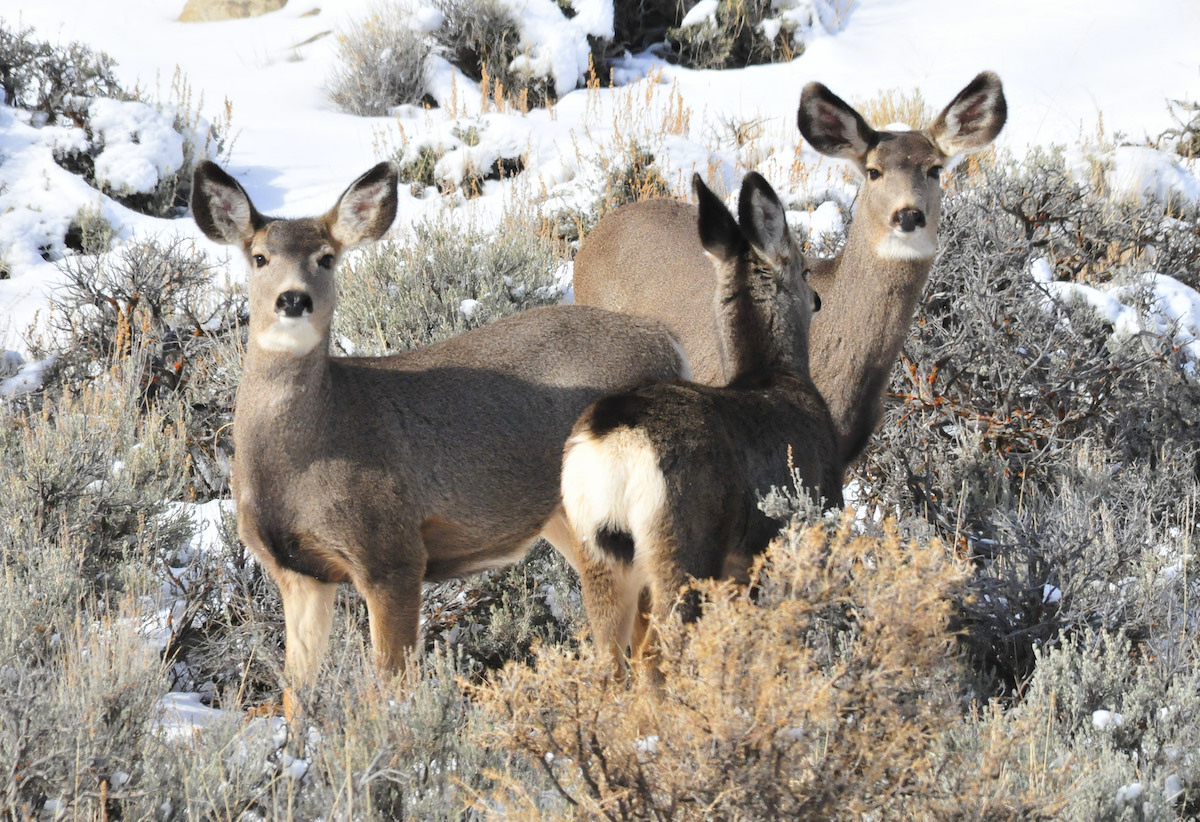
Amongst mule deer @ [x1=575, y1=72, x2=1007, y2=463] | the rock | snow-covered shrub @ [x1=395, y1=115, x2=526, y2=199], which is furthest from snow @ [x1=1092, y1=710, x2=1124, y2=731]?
the rock

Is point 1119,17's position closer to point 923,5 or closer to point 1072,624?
point 923,5

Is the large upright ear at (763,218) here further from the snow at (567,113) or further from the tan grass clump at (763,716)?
the snow at (567,113)

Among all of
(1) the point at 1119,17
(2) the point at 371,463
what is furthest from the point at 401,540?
(1) the point at 1119,17

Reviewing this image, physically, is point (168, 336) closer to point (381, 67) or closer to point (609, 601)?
point (609, 601)

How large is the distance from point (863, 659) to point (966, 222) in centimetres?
539

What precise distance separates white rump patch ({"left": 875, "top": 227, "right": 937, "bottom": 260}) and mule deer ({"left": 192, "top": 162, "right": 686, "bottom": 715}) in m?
1.27

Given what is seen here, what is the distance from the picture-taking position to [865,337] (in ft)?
19.2

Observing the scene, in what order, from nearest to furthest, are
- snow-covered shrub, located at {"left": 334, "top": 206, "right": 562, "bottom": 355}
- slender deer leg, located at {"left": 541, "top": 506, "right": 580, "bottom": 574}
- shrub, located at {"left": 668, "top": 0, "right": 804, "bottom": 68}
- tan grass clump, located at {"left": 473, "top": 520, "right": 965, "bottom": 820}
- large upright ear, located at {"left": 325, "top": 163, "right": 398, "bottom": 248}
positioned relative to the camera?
tan grass clump, located at {"left": 473, "top": 520, "right": 965, "bottom": 820} → large upright ear, located at {"left": 325, "top": 163, "right": 398, "bottom": 248} → slender deer leg, located at {"left": 541, "top": 506, "right": 580, "bottom": 574} → snow-covered shrub, located at {"left": 334, "top": 206, "right": 562, "bottom": 355} → shrub, located at {"left": 668, "top": 0, "right": 804, "bottom": 68}

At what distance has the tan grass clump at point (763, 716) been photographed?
108 inches

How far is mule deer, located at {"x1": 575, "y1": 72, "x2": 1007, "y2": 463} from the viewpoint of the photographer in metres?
5.78

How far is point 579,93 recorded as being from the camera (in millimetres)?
13906

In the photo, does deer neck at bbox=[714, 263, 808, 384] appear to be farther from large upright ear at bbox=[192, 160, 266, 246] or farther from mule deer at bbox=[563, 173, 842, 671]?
large upright ear at bbox=[192, 160, 266, 246]

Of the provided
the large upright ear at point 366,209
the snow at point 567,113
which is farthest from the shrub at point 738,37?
the large upright ear at point 366,209

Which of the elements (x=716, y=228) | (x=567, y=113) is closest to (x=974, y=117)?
(x=716, y=228)
